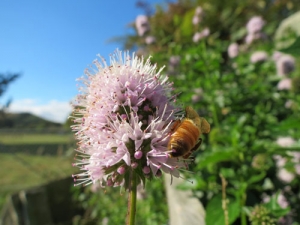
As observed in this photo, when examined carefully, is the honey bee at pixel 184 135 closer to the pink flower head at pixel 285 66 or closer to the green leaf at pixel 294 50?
the green leaf at pixel 294 50

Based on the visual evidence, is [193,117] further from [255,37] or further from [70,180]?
[70,180]

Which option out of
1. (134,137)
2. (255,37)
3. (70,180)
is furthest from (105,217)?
(134,137)

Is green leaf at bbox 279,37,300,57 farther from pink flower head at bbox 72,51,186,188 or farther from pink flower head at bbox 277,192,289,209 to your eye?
pink flower head at bbox 277,192,289,209

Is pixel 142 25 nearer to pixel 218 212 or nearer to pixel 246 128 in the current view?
pixel 246 128

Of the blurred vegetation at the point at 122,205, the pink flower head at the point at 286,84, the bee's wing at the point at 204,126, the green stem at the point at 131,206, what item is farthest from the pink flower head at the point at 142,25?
the green stem at the point at 131,206

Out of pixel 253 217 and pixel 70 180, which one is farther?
pixel 70 180

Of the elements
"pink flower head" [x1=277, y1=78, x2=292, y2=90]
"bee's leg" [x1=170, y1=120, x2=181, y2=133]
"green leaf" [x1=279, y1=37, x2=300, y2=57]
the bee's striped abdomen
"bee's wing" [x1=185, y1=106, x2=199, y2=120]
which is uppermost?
"pink flower head" [x1=277, y1=78, x2=292, y2=90]

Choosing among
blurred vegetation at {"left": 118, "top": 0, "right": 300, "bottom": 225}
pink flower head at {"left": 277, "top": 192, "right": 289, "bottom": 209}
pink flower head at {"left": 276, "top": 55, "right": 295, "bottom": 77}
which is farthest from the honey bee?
pink flower head at {"left": 276, "top": 55, "right": 295, "bottom": 77}
